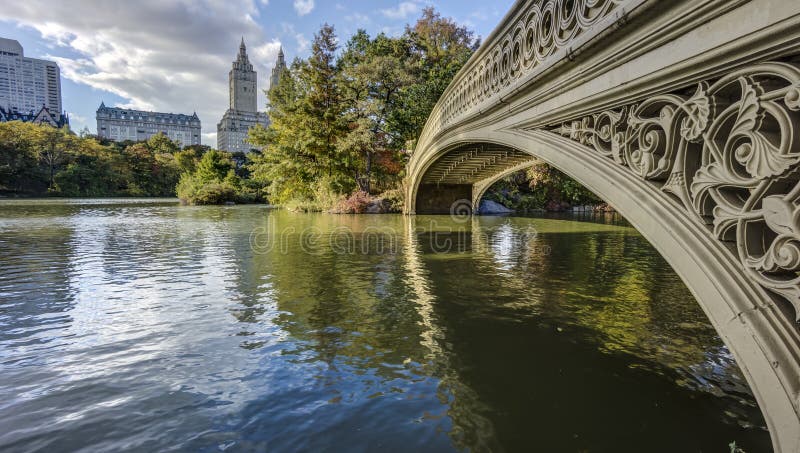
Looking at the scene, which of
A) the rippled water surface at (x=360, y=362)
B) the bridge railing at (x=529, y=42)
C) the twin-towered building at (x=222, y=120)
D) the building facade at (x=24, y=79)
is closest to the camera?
the rippled water surface at (x=360, y=362)

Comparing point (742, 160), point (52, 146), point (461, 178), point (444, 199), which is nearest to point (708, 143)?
point (742, 160)

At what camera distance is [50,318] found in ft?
16.9

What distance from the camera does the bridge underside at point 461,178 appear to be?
55.9 feet

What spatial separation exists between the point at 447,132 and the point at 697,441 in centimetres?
989

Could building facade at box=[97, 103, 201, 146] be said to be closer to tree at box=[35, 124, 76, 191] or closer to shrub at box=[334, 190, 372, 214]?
tree at box=[35, 124, 76, 191]

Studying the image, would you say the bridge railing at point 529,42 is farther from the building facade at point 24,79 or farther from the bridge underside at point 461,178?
the building facade at point 24,79

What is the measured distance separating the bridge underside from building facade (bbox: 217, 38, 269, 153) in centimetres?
12353

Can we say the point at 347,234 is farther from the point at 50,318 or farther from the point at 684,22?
the point at 684,22

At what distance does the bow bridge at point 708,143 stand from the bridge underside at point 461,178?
11.1m

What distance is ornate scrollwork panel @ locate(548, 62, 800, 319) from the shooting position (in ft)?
6.03

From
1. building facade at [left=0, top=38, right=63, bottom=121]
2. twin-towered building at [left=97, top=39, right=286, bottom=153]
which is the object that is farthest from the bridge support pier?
building facade at [left=0, top=38, right=63, bottom=121]

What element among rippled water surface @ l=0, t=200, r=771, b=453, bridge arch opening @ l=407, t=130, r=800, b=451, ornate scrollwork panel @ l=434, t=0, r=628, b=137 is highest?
ornate scrollwork panel @ l=434, t=0, r=628, b=137

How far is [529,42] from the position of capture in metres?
5.41

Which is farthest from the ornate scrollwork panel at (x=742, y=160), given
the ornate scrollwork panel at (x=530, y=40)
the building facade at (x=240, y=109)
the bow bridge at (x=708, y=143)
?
the building facade at (x=240, y=109)
